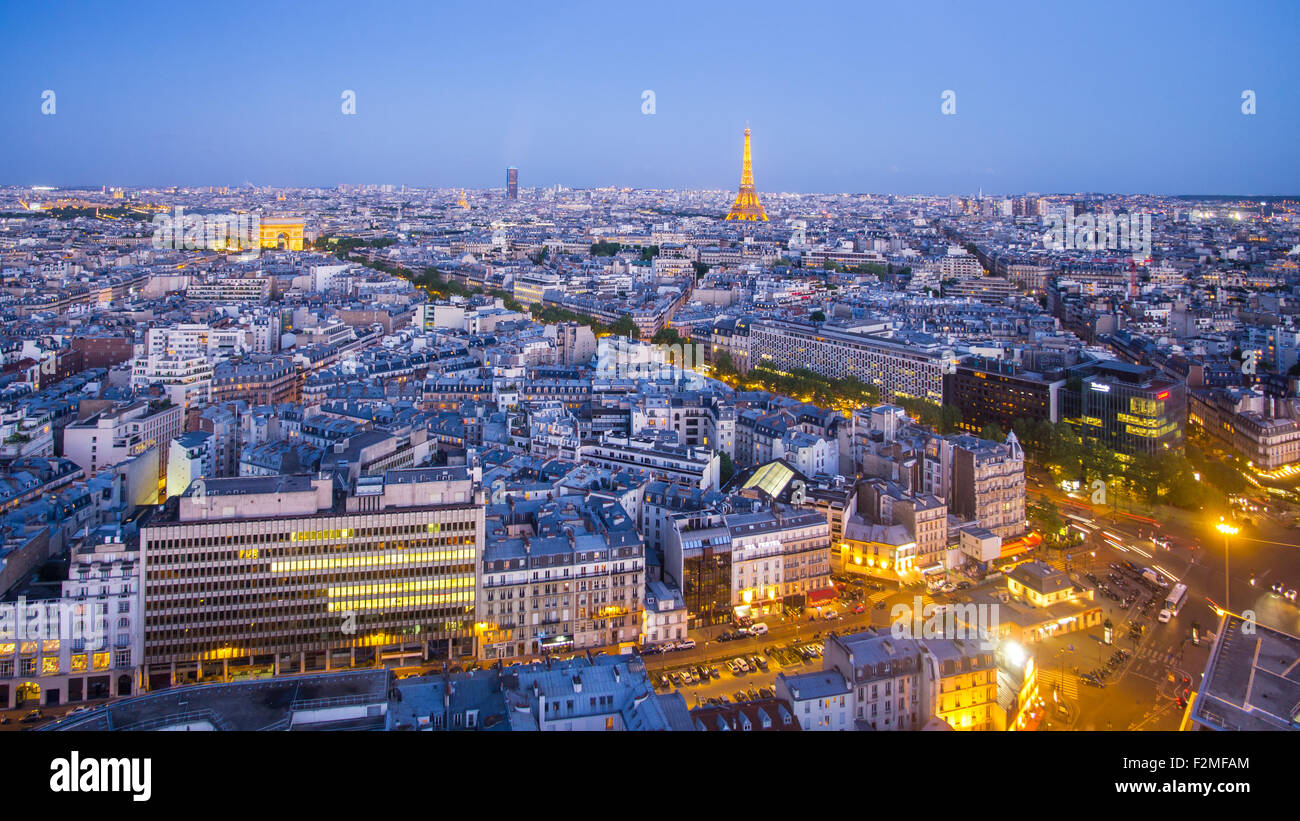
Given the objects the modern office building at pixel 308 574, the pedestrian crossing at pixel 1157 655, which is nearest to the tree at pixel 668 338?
the modern office building at pixel 308 574

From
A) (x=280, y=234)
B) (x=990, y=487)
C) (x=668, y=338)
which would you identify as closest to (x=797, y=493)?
(x=990, y=487)

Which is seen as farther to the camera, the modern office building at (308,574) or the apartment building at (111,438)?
the apartment building at (111,438)

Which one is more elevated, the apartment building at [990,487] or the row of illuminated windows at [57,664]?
the apartment building at [990,487]

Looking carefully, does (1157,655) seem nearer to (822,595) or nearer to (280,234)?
(822,595)

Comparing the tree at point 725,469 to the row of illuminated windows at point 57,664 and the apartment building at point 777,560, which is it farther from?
the row of illuminated windows at point 57,664

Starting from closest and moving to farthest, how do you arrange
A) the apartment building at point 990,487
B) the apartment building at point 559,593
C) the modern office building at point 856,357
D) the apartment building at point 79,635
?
the apartment building at point 79,635, the apartment building at point 559,593, the apartment building at point 990,487, the modern office building at point 856,357
